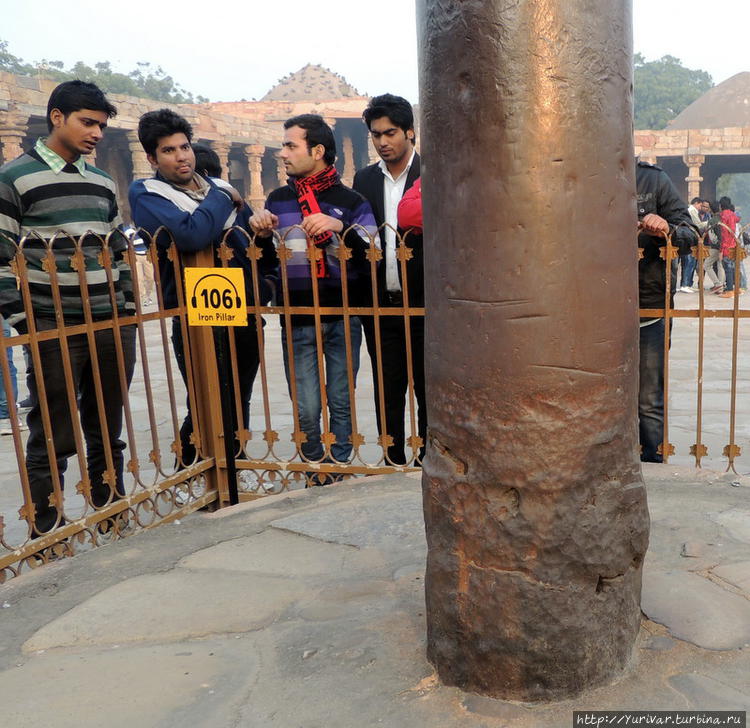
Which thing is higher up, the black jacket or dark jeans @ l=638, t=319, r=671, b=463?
the black jacket

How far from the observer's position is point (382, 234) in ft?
12.4

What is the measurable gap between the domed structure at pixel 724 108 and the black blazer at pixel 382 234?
35415 millimetres

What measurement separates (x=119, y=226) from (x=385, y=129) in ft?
4.35

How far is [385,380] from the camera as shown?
152 inches

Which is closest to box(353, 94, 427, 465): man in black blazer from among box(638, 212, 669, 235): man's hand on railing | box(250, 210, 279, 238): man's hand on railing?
box(250, 210, 279, 238): man's hand on railing

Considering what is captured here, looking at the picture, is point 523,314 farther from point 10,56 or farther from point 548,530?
point 10,56

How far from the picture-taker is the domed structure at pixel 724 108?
35.8 m

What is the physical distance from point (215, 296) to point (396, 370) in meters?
0.92

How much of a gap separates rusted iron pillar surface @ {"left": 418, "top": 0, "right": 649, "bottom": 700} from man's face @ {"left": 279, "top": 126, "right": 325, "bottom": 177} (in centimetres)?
200

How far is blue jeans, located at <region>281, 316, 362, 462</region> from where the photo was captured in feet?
12.5

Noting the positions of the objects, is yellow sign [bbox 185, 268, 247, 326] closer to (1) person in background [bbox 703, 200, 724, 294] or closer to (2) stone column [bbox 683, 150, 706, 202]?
(1) person in background [bbox 703, 200, 724, 294]

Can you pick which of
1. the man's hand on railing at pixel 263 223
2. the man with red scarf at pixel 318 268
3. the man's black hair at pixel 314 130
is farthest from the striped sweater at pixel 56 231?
the man's black hair at pixel 314 130

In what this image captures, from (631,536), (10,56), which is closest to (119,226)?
(631,536)

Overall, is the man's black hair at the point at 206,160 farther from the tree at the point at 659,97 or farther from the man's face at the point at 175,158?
the tree at the point at 659,97
